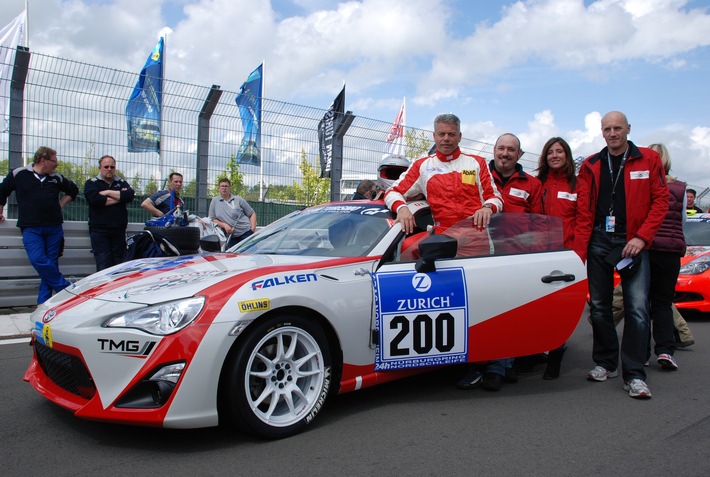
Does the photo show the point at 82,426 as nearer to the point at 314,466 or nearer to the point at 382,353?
the point at 314,466

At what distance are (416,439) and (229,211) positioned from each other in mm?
6045

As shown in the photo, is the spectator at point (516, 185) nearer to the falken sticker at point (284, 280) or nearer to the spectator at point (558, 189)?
the spectator at point (558, 189)

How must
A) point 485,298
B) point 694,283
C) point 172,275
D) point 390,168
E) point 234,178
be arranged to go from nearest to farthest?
point 172,275, point 485,298, point 694,283, point 390,168, point 234,178

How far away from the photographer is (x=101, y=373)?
9.84 feet

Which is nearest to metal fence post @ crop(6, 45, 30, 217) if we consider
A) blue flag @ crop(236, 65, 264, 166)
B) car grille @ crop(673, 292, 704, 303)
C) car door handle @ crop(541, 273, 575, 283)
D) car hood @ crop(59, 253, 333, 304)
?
blue flag @ crop(236, 65, 264, 166)

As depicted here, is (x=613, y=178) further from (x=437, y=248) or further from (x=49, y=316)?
(x=49, y=316)

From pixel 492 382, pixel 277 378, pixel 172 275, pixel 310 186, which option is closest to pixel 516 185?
pixel 492 382

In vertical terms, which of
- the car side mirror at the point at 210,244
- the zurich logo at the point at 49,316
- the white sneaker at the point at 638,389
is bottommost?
the white sneaker at the point at 638,389

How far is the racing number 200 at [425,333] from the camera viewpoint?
3.75m

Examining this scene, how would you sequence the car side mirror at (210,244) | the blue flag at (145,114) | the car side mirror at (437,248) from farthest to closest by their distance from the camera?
the blue flag at (145,114), the car side mirror at (210,244), the car side mirror at (437,248)

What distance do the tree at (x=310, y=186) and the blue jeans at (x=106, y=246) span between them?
9.08 ft

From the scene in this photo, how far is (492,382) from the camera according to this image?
14.2 feet

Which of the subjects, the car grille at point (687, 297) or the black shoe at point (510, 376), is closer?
the black shoe at point (510, 376)

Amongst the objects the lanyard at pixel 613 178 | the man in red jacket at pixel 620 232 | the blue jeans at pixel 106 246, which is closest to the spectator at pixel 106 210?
the blue jeans at pixel 106 246
